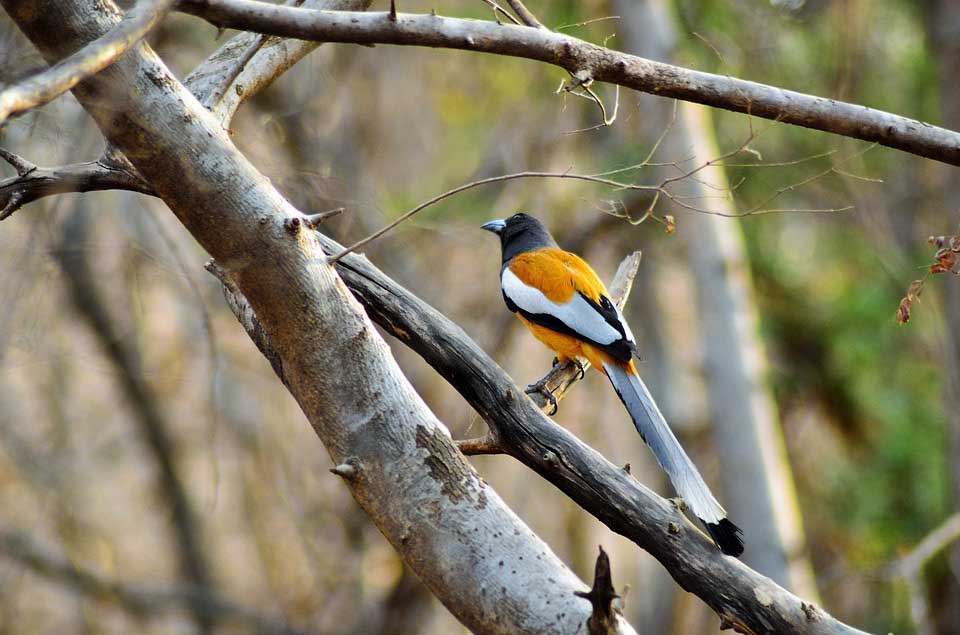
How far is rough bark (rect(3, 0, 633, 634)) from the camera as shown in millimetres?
2379

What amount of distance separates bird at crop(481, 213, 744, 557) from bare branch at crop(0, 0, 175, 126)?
1983 mm

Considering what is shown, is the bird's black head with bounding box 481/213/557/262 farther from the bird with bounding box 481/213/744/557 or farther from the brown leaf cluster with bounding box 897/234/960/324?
the brown leaf cluster with bounding box 897/234/960/324

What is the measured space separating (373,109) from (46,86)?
29.8 feet

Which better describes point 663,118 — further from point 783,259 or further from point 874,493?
point 874,493

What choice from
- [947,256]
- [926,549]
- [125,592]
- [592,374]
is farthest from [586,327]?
[592,374]

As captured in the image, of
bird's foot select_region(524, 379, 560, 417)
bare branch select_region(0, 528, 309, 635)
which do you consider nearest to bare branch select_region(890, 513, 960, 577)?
bird's foot select_region(524, 379, 560, 417)

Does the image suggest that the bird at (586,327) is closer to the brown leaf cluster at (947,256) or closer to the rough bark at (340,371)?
the rough bark at (340,371)

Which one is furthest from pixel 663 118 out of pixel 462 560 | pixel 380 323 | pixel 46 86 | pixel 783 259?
pixel 46 86

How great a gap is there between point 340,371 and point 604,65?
3.54 ft

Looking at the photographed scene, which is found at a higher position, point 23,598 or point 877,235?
point 877,235

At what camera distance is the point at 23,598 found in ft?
41.0

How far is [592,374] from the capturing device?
35.2 ft

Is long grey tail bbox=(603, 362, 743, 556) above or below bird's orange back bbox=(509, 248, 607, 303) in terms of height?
below

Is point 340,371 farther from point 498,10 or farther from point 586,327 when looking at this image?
point 586,327
